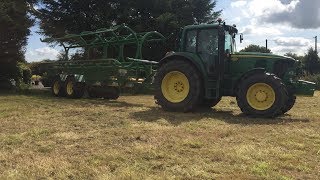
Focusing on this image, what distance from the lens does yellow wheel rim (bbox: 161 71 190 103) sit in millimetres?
11867

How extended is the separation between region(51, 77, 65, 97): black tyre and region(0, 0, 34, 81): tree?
3.20 meters

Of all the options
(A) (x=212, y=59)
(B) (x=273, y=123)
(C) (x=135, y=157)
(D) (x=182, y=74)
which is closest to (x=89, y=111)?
Result: (D) (x=182, y=74)

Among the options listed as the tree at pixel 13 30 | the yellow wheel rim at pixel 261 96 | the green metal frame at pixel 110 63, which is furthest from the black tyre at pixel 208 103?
the tree at pixel 13 30

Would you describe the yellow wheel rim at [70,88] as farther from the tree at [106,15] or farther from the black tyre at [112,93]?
the tree at [106,15]

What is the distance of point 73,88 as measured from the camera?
16719mm

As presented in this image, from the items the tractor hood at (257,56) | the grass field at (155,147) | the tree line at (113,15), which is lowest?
the grass field at (155,147)

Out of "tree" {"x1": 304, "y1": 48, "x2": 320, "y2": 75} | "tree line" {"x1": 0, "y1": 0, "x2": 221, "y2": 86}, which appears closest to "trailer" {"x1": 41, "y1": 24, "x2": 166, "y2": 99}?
"tree line" {"x1": 0, "y1": 0, "x2": 221, "y2": 86}

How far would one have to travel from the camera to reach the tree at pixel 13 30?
1869 centimetres

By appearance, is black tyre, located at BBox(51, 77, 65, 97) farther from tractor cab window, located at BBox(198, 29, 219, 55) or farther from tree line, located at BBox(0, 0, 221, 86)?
tractor cab window, located at BBox(198, 29, 219, 55)

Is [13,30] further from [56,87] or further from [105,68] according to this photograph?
[105,68]

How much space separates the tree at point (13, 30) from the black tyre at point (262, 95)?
11660mm

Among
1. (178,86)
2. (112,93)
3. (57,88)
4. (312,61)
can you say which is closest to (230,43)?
(178,86)

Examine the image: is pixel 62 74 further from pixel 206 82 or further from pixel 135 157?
pixel 135 157

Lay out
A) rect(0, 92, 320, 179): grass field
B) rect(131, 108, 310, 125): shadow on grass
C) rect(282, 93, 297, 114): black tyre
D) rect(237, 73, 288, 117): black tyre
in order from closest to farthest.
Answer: rect(0, 92, 320, 179): grass field → rect(131, 108, 310, 125): shadow on grass → rect(237, 73, 288, 117): black tyre → rect(282, 93, 297, 114): black tyre
